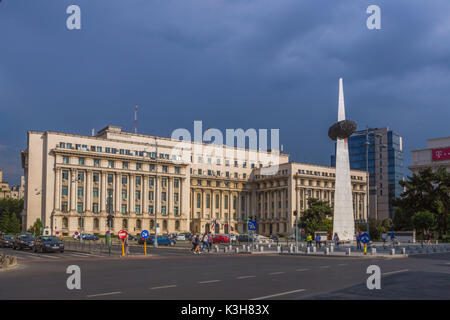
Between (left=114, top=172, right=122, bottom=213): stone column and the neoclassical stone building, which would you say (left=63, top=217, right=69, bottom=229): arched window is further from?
(left=114, top=172, right=122, bottom=213): stone column

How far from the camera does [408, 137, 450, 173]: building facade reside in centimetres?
9650

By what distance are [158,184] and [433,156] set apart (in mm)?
57947

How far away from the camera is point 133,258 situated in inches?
1334

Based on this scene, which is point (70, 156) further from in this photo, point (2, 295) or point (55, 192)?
point (2, 295)

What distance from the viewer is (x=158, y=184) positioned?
10519 cm

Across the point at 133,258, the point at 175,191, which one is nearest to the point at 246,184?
the point at 175,191

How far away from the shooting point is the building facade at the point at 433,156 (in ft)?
317

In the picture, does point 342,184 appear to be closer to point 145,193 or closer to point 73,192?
point 73,192

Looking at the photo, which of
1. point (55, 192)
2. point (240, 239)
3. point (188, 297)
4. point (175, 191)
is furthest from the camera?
point (175, 191)

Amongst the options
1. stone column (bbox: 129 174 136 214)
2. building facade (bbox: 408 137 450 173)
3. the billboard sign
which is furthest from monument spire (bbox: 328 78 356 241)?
stone column (bbox: 129 174 136 214)

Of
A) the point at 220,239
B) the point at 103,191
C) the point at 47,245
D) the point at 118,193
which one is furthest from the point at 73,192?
the point at 47,245

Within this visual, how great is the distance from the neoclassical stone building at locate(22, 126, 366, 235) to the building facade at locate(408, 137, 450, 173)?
21.8 meters

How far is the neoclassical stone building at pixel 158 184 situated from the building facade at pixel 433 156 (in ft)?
71.5

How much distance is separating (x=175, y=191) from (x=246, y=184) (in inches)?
883
